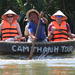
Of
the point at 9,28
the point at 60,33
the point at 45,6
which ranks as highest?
the point at 45,6

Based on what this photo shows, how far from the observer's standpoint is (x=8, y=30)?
10.7 meters

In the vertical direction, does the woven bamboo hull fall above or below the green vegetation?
below

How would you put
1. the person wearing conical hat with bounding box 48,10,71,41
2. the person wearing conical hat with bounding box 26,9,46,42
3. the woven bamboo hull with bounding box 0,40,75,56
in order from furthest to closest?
the person wearing conical hat with bounding box 48,10,71,41 → the person wearing conical hat with bounding box 26,9,46,42 → the woven bamboo hull with bounding box 0,40,75,56

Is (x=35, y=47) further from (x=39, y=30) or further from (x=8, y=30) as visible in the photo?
(x=8, y=30)

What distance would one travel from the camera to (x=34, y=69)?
6.72 meters

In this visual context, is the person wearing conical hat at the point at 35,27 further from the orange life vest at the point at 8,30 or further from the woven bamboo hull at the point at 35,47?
the orange life vest at the point at 8,30

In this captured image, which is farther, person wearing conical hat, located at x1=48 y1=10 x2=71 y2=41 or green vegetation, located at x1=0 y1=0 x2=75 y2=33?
green vegetation, located at x1=0 y1=0 x2=75 y2=33

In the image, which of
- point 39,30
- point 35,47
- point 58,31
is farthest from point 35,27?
point 58,31

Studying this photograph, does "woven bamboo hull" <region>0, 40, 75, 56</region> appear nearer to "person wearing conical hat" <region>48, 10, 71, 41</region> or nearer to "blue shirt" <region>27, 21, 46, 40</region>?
"blue shirt" <region>27, 21, 46, 40</region>

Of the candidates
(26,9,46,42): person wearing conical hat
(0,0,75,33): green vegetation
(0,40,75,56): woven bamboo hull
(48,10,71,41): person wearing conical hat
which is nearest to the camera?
(0,40,75,56): woven bamboo hull

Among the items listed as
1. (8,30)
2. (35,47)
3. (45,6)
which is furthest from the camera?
(45,6)

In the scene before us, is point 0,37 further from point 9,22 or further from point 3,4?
point 3,4

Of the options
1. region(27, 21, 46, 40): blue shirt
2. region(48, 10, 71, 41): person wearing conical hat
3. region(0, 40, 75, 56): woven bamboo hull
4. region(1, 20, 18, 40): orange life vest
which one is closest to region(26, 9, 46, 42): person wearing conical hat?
region(27, 21, 46, 40): blue shirt

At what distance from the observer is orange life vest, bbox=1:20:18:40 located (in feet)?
35.0
